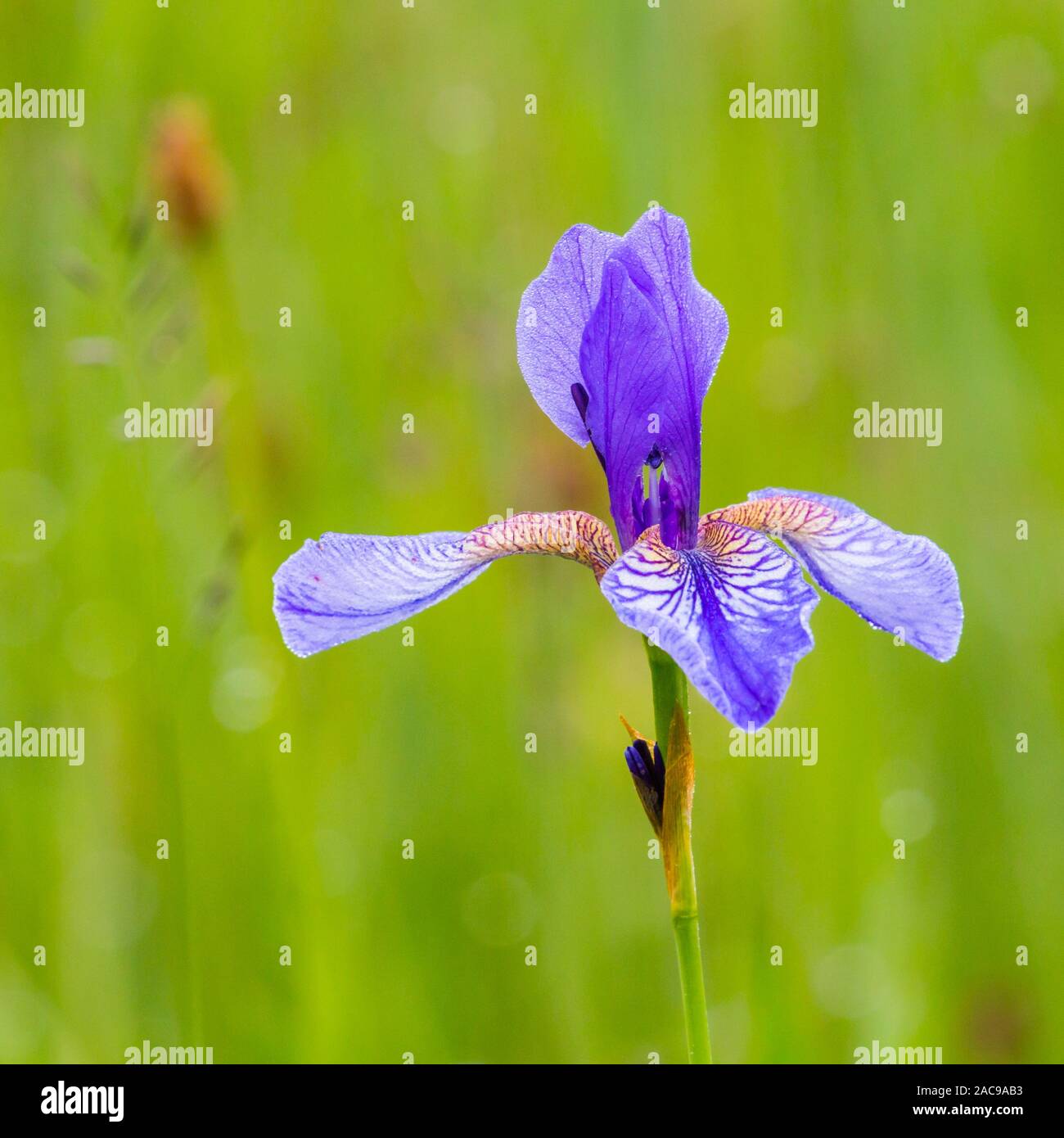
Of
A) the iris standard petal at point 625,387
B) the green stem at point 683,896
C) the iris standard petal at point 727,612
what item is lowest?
the green stem at point 683,896

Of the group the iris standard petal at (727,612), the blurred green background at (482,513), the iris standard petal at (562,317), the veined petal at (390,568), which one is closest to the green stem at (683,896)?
the iris standard petal at (727,612)

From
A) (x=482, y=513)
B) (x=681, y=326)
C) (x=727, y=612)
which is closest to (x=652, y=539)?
(x=727, y=612)

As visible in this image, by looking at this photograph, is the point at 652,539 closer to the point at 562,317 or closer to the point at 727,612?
the point at 727,612

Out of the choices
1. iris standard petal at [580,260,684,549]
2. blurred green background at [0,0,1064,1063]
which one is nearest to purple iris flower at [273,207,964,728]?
iris standard petal at [580,260,684,549]

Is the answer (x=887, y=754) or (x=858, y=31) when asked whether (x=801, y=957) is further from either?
(x=858, y=31)

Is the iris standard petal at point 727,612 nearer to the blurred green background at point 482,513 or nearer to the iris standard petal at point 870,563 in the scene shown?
the iris standard petal at point 870,563
